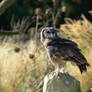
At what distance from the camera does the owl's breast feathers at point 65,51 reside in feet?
22.3

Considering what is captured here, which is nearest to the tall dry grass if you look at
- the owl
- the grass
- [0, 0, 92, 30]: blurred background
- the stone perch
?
the grass

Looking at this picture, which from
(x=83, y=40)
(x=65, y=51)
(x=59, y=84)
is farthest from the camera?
(x=83, y=40)

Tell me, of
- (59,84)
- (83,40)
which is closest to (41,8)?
(83,40)

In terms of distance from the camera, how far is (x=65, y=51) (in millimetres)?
6816

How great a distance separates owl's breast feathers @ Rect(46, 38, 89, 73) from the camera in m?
6.79

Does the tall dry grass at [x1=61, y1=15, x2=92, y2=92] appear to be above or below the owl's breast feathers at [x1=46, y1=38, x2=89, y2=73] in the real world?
below

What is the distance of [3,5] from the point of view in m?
8.37

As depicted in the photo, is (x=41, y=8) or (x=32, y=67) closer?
(x=32, y=67)

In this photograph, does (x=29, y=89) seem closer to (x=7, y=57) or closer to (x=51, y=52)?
(x=7, y=57)

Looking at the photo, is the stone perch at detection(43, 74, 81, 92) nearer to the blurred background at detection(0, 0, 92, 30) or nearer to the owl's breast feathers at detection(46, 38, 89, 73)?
the owl's breast feathers at detection(46, 38, 89, 73)

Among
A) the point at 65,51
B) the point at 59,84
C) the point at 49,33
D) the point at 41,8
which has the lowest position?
the point at 41,8

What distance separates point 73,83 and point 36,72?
7.88 feet

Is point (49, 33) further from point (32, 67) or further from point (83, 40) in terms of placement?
point (83, 40)

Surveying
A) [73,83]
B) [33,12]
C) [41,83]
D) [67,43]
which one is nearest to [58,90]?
[73,83]
